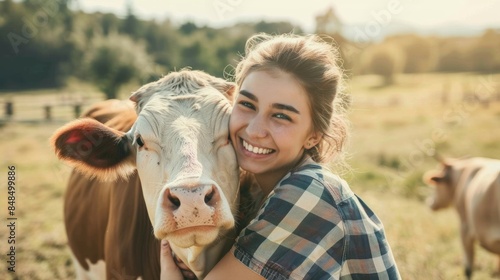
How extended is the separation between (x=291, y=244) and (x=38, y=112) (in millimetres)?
24028

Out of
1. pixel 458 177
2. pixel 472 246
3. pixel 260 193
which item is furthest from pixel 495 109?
pixel 260 193

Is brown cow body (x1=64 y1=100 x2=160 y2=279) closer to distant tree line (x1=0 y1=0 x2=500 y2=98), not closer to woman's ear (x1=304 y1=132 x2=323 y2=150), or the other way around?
woman's ear (x1=304 y1=132 x2=323 y2=150)

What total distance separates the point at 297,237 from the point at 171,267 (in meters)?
0.91

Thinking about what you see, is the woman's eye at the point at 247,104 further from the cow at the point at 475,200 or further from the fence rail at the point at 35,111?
the fence rail at the point at 35,111

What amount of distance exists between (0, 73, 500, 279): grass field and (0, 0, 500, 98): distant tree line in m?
4.04

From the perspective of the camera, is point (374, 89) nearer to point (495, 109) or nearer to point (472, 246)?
point (495, 109)

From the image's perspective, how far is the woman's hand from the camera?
2.78 m

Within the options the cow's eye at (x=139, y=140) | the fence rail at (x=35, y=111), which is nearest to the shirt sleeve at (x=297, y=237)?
the cow's eye at (x=139, y=140)

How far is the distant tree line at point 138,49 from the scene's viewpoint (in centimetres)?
2881

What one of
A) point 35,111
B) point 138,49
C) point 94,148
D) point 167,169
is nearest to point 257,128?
point 167,169

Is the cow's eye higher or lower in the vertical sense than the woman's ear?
lower

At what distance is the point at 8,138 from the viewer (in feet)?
59.3

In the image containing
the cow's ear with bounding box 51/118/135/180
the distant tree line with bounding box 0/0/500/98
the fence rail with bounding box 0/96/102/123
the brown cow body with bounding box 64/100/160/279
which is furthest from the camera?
the distant tree line with bounding box 0/0/500/98

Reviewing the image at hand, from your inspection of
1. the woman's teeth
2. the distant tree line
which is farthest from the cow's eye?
the distant tree line
